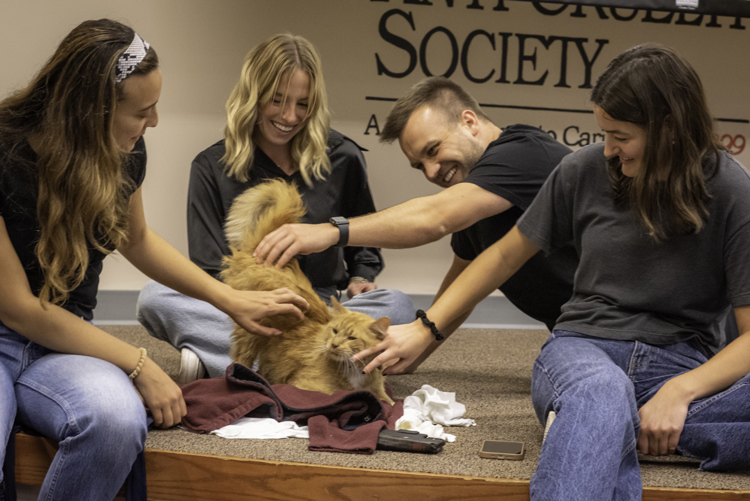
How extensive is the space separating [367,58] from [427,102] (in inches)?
48.4

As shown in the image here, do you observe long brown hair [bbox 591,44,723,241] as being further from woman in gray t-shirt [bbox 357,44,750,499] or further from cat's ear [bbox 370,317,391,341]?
cat's ear [bbox 370,317,391,341]

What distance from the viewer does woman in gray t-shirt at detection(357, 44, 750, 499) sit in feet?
4.23

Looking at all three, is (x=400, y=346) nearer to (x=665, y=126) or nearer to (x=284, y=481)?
(x=284, y=481)

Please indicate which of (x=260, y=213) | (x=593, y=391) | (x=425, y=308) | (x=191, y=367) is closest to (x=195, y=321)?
(x=191, y=367)

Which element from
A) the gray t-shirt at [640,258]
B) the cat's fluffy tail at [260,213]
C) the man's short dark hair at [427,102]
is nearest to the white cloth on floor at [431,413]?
the gray t-shirt at [640,258]

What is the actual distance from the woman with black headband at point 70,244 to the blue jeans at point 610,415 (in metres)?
0.84

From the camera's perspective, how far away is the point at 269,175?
87.4 inches

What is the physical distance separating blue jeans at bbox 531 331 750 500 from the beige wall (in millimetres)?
1907

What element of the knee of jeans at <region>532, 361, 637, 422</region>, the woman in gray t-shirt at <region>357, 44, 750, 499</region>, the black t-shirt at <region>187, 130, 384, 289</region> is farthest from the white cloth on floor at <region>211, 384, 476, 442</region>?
the black t-shirt at <region>187, 130, 384, 289</region>

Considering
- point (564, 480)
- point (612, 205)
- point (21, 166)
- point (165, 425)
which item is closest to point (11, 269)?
point (21, 166)

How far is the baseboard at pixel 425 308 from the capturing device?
10.4 ft

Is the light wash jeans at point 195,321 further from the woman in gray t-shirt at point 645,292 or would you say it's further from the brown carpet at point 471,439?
the woman in gray t-shirt at point 645,292

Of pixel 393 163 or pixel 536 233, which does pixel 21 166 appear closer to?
pixel 536 233

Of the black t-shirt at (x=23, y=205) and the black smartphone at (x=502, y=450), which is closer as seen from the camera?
the black t-shirt at (x=23, y=205)
